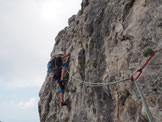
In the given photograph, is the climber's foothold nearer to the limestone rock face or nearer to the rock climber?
the limestone rock face

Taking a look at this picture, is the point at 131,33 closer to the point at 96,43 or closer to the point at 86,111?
the point at 96,43

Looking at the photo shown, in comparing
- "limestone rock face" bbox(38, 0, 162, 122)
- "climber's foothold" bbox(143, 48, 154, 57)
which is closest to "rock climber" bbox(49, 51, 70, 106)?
"limestone rock face" bbox(38, 0, 162, 122)

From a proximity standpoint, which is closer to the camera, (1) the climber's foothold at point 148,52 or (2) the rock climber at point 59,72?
(1) the climber's foothold at point 148,52

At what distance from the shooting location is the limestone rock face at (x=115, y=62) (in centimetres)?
585

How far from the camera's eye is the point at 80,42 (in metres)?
12.4

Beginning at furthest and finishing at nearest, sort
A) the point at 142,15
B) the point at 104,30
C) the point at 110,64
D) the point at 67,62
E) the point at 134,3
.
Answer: the point at 67,62
the point at 104,30
the point at 110,64
the point at 134,3
the point at 142,15

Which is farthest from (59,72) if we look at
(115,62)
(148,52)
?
(148,52)

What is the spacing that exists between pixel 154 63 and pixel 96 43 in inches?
A: 176

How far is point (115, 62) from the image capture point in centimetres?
767

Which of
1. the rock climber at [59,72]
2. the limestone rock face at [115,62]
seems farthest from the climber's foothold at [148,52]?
the rock climber at [59,72]

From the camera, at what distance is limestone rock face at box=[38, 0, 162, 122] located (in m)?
5.85

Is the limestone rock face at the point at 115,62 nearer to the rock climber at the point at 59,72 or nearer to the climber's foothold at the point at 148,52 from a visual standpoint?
the climber's foothold at the point at 148,52

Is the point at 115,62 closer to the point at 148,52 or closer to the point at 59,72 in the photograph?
the point at 148,52

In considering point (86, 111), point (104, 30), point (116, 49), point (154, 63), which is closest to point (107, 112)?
point (86, 111)
